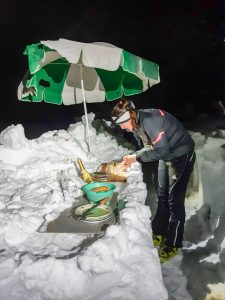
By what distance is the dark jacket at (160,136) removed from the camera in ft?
14.6

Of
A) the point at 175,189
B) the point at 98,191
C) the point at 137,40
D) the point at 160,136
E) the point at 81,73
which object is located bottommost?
the point at 175,189

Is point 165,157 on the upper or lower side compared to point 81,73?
lower

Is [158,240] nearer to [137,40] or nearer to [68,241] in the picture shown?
[68,241]

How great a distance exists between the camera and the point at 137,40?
28.3 meters

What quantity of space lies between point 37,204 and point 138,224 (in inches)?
60.9

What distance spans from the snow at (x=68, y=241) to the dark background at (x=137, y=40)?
1191 centimetres

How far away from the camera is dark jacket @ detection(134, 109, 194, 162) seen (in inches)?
176

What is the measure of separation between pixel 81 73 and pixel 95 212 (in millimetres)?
4019

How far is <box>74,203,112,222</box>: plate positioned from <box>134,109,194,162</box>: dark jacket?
3.85ft

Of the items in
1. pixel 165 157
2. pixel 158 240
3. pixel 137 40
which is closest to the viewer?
pixel 165 157

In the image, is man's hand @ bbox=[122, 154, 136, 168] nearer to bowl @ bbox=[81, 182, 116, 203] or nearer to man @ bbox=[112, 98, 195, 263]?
man @ bbox=[112, 98, 195, 263]

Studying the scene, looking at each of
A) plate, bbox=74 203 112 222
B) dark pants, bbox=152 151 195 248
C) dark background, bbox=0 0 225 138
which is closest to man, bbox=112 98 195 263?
dark pants, bbox=152 151 195 248

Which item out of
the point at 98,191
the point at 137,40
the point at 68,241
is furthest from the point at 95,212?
the point at 137,40

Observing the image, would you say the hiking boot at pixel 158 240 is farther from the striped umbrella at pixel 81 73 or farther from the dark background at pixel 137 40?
the dark background at pixel 137 40
